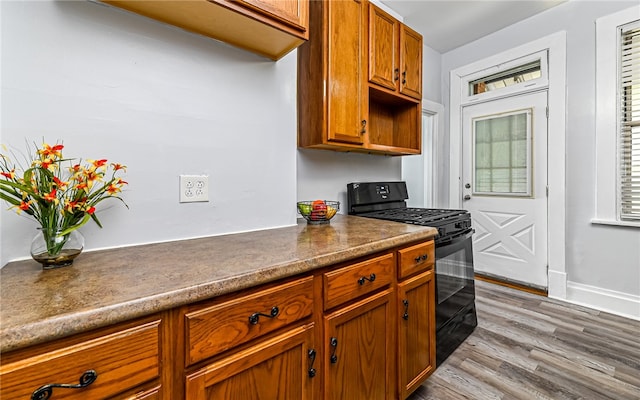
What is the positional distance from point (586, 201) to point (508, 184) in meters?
0.65

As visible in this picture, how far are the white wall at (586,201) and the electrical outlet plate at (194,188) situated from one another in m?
3.12

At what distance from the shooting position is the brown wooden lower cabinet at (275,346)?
571 millimetres

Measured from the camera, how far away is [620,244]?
234cm

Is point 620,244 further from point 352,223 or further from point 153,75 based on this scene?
point 153,75

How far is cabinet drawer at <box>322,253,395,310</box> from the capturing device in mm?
1005

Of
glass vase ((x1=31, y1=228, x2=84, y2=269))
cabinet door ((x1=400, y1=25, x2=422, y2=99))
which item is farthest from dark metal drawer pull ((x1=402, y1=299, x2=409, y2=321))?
cabinet door ((x1=400, y1=25, x2=422, y2=99))

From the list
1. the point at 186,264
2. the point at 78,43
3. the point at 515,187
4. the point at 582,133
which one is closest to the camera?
the point at 186,264

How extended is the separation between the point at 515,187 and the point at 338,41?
2497 mm

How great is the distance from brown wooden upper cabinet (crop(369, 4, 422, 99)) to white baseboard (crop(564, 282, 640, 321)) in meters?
2.28

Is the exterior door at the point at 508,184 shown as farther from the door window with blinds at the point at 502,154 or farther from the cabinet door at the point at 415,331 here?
the cabinet door at the point at 415,331

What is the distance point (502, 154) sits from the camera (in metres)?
3.07

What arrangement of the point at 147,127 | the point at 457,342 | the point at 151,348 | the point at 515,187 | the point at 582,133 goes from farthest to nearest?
the point at 515,187
the point at 582,133
the point at 457,342
the point at 147,127
the point at 151,348

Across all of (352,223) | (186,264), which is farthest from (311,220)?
(186,264)

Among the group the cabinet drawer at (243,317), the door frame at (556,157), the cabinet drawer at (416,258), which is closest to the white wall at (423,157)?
the door frame at (556,157)
